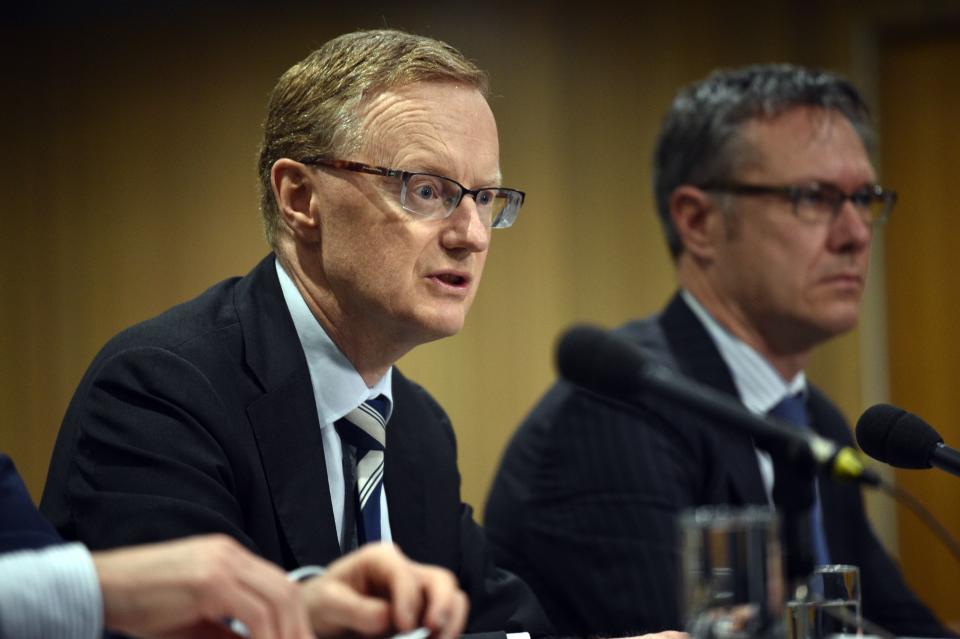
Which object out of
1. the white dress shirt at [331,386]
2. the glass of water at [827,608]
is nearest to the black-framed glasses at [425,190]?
the white dress shirt at [331,386]

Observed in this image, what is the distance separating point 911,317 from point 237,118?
8.51ft

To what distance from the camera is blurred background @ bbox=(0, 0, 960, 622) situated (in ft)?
13.7

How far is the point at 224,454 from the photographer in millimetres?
1602

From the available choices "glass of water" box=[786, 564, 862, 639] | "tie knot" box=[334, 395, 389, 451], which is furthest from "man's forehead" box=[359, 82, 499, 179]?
"glass of water" box=[786, 564, 862, 639]

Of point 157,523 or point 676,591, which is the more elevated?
point 157,523

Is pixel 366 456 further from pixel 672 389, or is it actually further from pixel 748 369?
pixel 748 369

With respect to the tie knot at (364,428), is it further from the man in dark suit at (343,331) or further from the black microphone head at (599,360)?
the black microphone head at (599,360)

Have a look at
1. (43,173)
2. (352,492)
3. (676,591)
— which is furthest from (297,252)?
(43,173)

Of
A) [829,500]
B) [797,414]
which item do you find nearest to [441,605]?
[829,500]

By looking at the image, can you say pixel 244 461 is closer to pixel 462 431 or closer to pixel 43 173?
pixel 462 431

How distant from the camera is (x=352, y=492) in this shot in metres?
1.79

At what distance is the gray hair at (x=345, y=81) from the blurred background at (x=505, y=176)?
2508 mm

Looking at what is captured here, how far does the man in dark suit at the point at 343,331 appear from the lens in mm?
1629

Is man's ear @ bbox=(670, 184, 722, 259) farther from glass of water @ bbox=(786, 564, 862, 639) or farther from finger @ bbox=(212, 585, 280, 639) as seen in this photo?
finger @ bbox=(212, 585, 280, 639)
